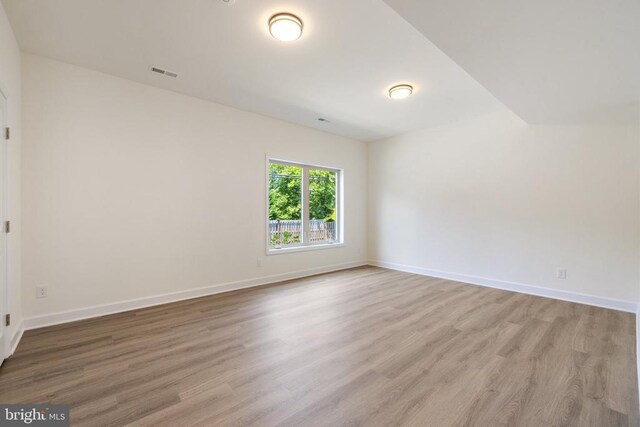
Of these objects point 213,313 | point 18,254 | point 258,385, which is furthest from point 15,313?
point 258,385

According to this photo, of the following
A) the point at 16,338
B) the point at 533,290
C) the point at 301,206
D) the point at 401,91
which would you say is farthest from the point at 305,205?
the point at 16,338

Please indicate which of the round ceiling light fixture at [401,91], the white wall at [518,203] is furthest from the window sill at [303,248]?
the round ceiling light fixture at [401,91]

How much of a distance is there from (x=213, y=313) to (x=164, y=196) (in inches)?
61.9

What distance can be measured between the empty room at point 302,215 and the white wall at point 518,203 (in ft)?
0.10

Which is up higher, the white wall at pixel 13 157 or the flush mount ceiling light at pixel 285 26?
the flush mount ceiling light at pixel 285 26

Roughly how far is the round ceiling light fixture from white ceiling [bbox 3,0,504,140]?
103 millimetres

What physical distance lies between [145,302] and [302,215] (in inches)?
109

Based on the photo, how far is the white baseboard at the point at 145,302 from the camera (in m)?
2.81

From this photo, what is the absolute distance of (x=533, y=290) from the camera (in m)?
3.99

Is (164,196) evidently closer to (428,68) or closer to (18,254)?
(18,254)

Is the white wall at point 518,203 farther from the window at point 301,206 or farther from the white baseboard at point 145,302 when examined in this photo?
the white baseboard at point 145,302

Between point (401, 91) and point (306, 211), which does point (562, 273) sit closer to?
point (401, 91)

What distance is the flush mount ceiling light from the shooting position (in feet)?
7.09

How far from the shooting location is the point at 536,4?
65.3 inches
